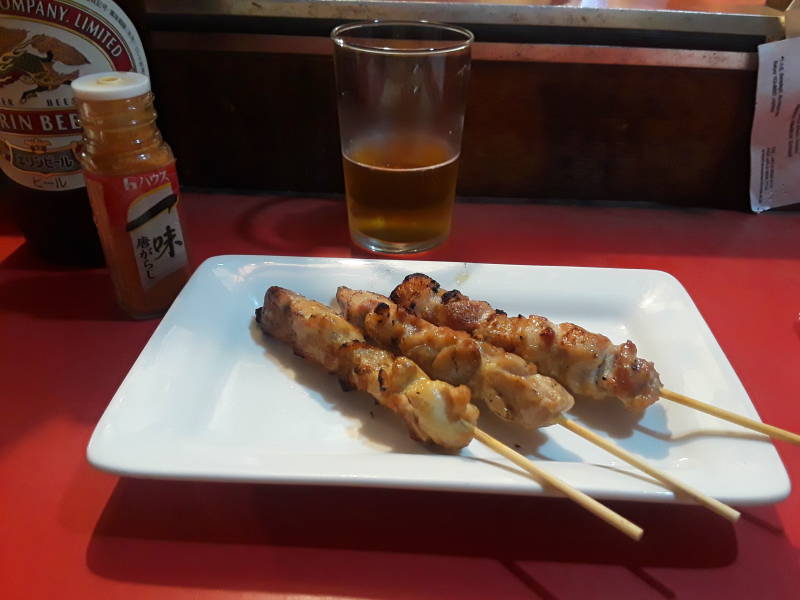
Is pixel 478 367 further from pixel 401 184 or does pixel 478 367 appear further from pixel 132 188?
pixel 132 188

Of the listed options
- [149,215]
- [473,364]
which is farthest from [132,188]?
[473,364]

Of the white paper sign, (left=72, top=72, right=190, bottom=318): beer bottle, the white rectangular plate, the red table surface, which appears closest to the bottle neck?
(left=72, top=72, right=190, bottom=318): beer bottle

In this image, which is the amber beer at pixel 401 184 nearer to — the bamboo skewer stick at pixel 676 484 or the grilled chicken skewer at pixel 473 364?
the grilled chicken skewer at pixel 473 364

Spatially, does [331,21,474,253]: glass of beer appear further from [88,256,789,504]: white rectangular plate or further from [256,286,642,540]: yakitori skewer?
[256,286,642,540]: yakitori skewer

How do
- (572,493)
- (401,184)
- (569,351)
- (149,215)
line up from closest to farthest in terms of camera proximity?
(572,493)
(569,351)
(149,215)
(401,184)

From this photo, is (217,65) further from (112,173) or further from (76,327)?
(76,327)

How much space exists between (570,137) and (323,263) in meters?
0.82

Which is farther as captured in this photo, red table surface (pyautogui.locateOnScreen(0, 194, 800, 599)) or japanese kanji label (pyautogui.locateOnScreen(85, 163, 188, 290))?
japanese kanji label (pyautogui.locateOnScreen(85, 163, 188, 290))

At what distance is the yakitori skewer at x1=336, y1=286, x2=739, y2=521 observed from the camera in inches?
34.7

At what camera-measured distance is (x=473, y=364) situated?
0.94 m

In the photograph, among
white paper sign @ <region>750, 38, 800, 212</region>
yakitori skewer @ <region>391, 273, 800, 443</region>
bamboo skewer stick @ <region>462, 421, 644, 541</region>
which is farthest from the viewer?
white paper sign @ <region>750, 38, 800, 212</region>

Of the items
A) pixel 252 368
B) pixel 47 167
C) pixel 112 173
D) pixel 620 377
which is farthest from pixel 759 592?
pixel 47 167

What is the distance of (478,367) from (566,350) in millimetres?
149

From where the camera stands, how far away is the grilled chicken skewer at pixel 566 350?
3.06 feet
